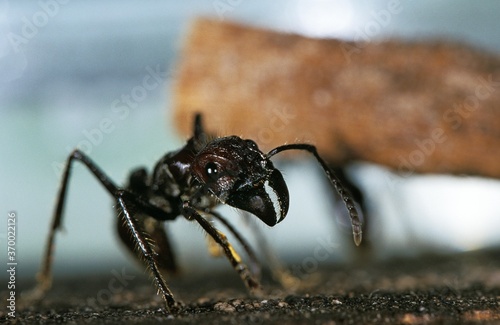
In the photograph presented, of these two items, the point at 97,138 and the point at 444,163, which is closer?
the point at 444,163

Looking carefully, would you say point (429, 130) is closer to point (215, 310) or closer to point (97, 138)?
point (215, 310)

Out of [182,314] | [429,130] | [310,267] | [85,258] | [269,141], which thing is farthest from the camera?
[85,258]

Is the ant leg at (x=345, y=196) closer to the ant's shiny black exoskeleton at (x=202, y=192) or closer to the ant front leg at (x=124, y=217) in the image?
the ant's shiny black exoskeleton at (x=202, y=192)

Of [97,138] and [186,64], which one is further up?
[97,138]

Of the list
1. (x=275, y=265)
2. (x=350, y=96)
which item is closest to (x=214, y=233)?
(x=275, y=265)

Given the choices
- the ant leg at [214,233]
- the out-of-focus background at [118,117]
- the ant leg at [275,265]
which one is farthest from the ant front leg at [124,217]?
the out-of-focus background at [118,117]

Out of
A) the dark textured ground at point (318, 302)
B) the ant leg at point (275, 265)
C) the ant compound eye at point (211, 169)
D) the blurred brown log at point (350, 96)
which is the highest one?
the blurred brown log at point (350, 96)

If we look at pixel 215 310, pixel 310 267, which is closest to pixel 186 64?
pixel 310 267
